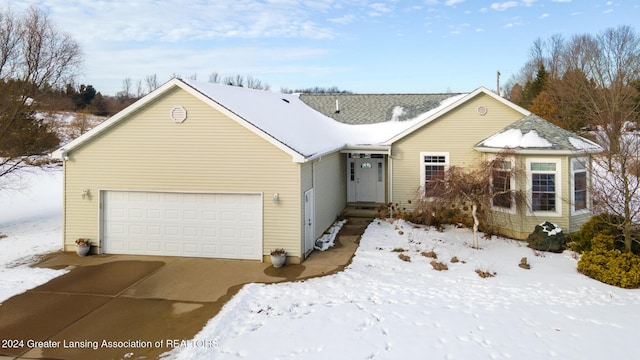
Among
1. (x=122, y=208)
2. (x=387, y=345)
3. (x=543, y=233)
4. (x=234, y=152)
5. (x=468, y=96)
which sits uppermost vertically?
(x=468, y=96)

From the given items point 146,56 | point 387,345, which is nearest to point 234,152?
point 387,345


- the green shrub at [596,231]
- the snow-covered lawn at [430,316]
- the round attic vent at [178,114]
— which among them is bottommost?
the snow-covered lawn at [430,316]

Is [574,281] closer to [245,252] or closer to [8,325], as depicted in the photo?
[245,252]

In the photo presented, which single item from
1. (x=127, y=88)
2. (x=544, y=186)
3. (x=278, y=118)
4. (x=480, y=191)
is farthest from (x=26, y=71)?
(x=127, y=88)

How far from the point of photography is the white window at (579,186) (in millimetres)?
13633

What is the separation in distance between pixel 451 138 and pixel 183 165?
1026cm

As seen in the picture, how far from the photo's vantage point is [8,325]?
24.7 feet

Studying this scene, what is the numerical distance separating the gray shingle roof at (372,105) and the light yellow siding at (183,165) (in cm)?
986

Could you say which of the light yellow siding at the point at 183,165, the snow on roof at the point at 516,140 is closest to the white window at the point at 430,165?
the snow on roof at the point at 516,140

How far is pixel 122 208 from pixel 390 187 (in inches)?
395

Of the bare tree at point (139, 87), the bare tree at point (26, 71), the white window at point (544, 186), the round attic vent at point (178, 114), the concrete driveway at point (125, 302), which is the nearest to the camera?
the concrete driveway at point (125, 302)

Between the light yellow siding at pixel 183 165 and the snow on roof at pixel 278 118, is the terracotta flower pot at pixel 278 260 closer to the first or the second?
the light yellow siding at pixel 183 165

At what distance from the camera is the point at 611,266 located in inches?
385

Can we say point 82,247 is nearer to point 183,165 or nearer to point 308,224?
point 183,165
